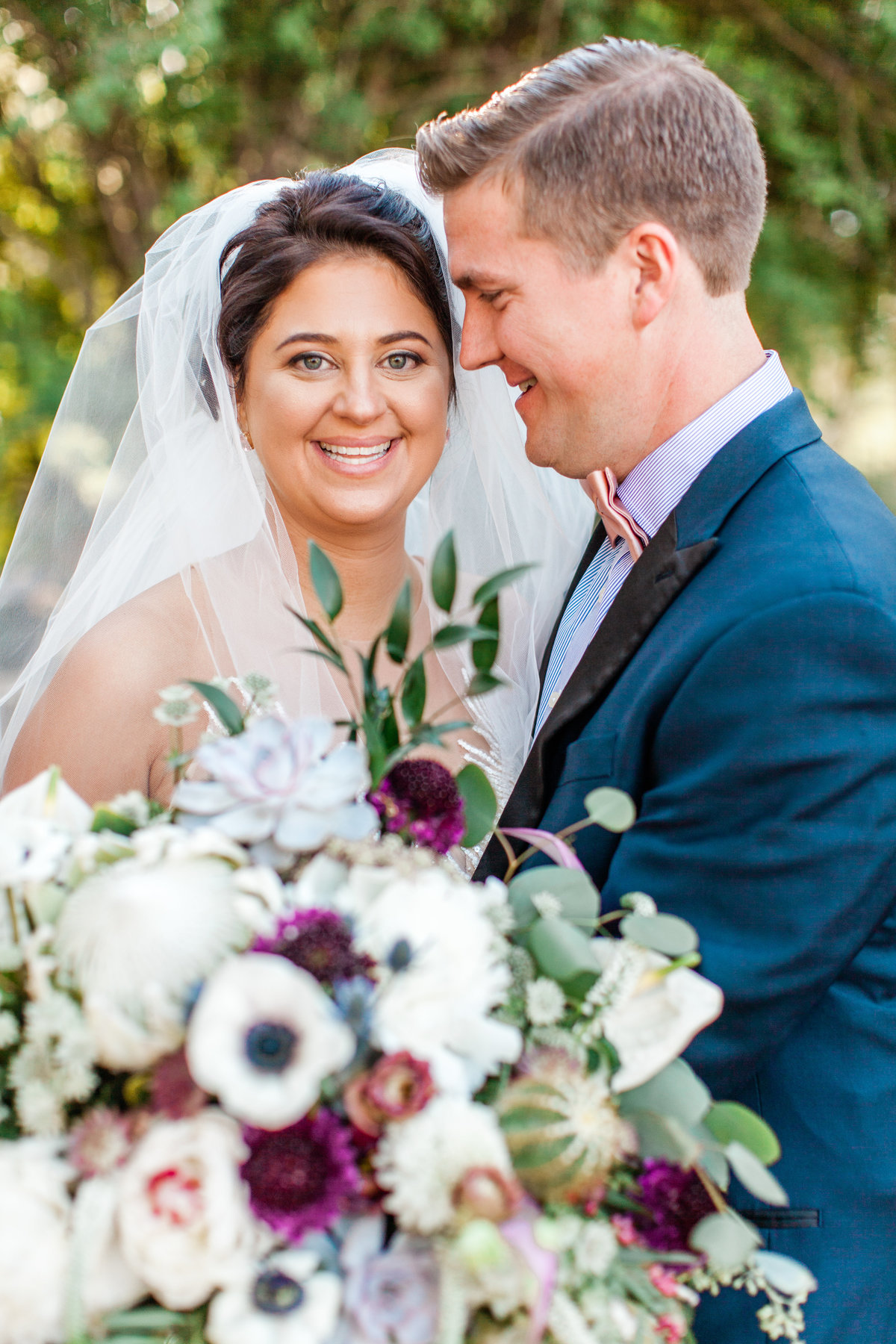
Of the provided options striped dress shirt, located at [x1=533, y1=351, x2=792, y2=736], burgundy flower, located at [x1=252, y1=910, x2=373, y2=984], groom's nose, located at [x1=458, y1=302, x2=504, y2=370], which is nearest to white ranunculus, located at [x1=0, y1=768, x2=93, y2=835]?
burgundy flower, located at [x1=252, y1=910, x2=373, y2=984]

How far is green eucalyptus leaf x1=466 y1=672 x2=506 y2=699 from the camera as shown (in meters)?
1.15

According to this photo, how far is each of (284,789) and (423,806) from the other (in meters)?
0.19

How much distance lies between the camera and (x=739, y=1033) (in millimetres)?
1516

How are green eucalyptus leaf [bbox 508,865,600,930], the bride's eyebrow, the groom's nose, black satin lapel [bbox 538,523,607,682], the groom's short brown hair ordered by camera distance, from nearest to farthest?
green eucalyptus leaf [bbox 508,865,600,930] → the groom's short brown hair → the groom's nose → the bride's eyebrow → black satin lapel [bbox 538,523,607,682]

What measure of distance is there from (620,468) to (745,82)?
16.1 feet

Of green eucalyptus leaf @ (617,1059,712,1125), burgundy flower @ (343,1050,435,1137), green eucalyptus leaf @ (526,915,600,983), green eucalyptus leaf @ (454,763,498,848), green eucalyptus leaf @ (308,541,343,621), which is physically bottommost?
green eucalyptus leaf @ (617,1059,712,1125)

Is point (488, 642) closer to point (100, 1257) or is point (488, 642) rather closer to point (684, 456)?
point (100, 1257)

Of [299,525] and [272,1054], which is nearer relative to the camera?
[272,1054]

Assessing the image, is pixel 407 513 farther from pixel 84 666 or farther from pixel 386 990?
pixel 386 990

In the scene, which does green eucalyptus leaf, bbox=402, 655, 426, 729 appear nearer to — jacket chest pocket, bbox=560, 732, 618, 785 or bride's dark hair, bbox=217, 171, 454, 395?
jacket chest pocket, bbox=560, 732, 618, 785

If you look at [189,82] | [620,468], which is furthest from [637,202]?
[189,82]

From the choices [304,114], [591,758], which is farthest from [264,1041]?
[304,114]

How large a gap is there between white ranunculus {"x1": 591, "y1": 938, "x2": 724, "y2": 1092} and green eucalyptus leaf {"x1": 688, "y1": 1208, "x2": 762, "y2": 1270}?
15cm

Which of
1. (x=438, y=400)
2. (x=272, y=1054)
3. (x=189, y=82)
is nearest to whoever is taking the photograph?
(x=272, y=1054)
